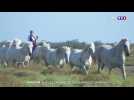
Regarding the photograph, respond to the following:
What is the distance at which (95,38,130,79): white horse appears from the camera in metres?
3.10

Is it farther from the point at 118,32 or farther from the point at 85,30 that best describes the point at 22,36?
the point at 118,32

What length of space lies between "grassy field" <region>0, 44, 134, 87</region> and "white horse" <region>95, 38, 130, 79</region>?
5 cm

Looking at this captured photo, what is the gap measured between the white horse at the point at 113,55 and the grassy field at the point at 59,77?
0.17 ft

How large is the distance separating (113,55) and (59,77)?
575mm

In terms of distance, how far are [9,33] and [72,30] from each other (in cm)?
60

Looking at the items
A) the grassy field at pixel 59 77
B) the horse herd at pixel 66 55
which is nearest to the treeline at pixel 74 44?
the horse herd at pixel 66 55

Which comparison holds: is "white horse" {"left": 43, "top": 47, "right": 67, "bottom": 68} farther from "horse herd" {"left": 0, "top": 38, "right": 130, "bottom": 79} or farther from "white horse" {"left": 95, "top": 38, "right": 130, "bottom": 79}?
"white horse" {"left": 95, "top": 38, "right": 130, "bottom": 79}

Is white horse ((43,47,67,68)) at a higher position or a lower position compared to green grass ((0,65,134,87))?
higher

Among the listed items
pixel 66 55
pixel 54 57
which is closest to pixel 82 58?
pixel 66 55

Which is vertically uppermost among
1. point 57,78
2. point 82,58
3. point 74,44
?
point 74,44

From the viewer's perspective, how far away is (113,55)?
3.19 metres

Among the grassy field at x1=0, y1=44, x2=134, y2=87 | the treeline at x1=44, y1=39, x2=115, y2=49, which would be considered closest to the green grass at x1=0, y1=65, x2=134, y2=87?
the grassy field at x1=0, y1=44, x2=134, y2=87

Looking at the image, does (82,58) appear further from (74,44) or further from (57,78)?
(57,78)
